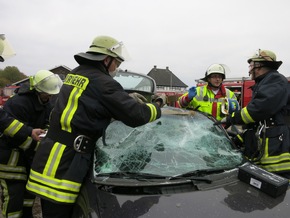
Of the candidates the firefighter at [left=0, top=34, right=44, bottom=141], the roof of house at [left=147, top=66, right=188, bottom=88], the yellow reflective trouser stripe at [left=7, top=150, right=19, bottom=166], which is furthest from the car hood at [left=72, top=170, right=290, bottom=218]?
the roof of house at [left=147, top=66, right=188, bottom=88]

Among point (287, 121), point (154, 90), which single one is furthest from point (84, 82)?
point (154, 90)

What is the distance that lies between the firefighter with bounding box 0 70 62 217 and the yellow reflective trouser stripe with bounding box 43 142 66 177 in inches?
38.0

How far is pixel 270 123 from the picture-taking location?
7.61 feet

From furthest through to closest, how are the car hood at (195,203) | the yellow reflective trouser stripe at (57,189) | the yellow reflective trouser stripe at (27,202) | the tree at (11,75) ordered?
the tree at (11,75) → the yellow reflective trouser stripe at (27,202) → the yellow reflective trouser stripe at (57,189) → the car hood at (195,203)

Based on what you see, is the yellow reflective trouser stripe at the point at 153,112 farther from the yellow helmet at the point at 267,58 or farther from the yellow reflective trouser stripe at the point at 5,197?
the yellow reflective trouser stripe at the point at 5,197

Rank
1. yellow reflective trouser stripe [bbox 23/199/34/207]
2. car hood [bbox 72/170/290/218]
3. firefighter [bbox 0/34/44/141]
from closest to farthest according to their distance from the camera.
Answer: car hood [bbox 72/170/290/218] → firefighter [bbox 0/34/44/141] → yellow reflective trouser stripe [bbox 23/199/34/207]

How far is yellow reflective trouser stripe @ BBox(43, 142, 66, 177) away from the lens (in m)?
1.70

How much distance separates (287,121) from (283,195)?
116 centimetres

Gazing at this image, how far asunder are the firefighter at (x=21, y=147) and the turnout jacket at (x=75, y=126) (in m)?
0.94

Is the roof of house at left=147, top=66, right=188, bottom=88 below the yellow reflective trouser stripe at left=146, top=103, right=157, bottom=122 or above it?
below

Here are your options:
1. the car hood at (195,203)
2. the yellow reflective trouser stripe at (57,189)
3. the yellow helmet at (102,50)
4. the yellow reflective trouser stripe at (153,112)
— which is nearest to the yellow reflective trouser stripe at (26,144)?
the yellow reflective trouser stripe at (57,189)

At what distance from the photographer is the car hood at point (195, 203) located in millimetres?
1287

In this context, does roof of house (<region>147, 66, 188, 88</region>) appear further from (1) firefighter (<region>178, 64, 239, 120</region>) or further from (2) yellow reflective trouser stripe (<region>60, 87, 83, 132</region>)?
(2) yellow reflective trouser stripe (<region>60, 87, 83, 132</region>)

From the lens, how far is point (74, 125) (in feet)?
5.61
